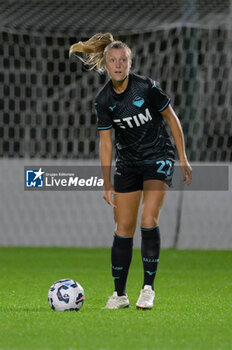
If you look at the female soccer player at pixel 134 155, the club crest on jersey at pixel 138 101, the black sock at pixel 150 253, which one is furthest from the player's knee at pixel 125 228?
the club crest on jersey at pixel 138 101

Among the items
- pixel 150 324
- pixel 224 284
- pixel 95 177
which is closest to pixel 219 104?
pixel 95 177

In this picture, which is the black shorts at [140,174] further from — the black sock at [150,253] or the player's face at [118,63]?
the player's face at [118,63]

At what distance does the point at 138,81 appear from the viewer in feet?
20.2

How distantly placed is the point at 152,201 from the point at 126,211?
0.72ft

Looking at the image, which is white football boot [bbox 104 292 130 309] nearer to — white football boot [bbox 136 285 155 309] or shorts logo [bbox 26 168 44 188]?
white football boot [bbox 136 285 155 309]

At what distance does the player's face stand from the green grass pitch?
1.64 meters

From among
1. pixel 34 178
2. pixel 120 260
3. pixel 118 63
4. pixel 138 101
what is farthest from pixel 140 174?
pixel 34 178

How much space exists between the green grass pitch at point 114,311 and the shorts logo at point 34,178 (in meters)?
1.43

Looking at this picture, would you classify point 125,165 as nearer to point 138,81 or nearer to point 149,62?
point 138,81

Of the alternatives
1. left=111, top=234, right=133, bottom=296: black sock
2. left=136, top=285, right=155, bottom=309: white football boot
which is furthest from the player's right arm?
left=136, top=285, right=155, bottom=309: white football boot

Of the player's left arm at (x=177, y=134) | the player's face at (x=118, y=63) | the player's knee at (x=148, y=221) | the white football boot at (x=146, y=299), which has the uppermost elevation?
the player's face at (x=118, y=63)

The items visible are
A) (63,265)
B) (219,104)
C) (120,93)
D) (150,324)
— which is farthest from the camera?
(219,104)

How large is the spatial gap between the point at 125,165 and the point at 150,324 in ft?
4.47

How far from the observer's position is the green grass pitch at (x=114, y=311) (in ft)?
15.4
